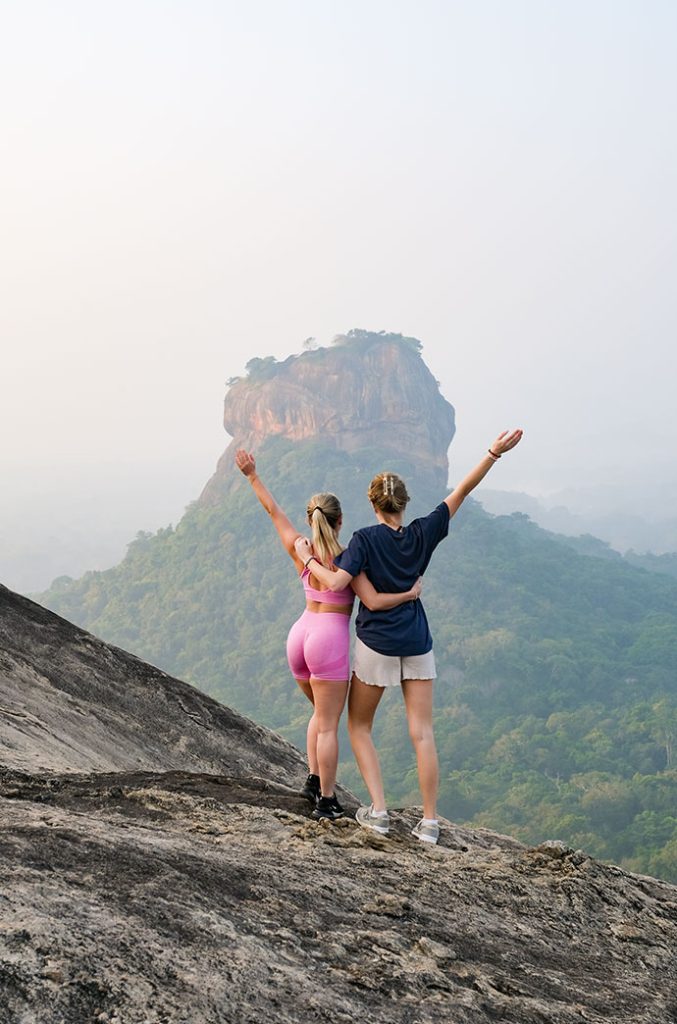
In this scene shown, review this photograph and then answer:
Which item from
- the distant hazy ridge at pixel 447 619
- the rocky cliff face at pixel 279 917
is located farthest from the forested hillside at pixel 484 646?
the rocky cliff face at pixel 279 917

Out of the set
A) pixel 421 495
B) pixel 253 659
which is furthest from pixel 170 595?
pixel 421 495

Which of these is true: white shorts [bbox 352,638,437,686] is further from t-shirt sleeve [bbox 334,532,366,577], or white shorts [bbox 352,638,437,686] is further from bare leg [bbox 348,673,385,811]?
t-shirt sleeve [bbox 334,532,366,577]

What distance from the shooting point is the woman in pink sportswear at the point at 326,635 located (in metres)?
4.30

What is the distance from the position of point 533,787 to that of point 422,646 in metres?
54.8

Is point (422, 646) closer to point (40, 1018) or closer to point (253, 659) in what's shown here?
point (40, 1018)

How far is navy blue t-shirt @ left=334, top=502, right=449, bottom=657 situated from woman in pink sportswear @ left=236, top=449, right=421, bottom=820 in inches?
1.9

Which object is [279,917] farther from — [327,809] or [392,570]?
[392,570]

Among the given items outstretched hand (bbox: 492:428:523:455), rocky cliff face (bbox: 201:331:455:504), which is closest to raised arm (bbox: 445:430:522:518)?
outstretched hand (bbox: 492:428:523:455)

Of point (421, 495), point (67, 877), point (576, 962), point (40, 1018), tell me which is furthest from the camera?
point (421, 495)

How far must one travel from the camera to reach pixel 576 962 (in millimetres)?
3596

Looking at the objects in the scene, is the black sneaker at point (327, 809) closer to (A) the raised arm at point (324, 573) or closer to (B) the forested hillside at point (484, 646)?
(A) the raised arm at point (324, 573)

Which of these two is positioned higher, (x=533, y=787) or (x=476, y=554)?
(x=476, y=554)

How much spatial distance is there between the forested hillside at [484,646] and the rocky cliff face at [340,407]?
2055 millimetres

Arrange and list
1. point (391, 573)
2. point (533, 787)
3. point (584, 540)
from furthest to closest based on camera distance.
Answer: point (584, 540)
point (533, 787)
point (391, 573)
